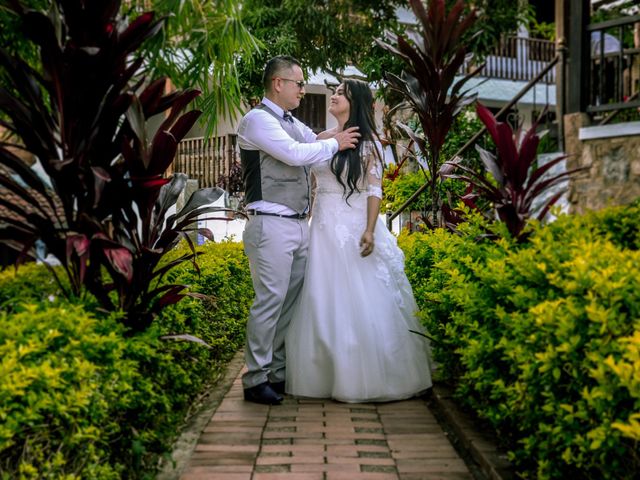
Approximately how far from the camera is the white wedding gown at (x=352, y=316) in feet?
16.4

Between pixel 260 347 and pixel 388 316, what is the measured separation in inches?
32.8

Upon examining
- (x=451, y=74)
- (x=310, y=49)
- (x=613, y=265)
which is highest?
(x=310, y=49)

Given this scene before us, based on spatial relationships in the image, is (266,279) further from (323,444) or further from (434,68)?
(434,68)

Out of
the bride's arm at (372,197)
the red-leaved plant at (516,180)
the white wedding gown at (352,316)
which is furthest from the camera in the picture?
the bride's arm at (372,197)

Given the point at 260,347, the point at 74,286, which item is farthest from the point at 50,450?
the point at 260,347

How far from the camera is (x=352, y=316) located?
5121 mm

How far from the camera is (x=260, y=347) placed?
5000 mm

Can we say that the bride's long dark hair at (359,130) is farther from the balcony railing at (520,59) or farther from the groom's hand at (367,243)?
the balcony railing at (520,59)

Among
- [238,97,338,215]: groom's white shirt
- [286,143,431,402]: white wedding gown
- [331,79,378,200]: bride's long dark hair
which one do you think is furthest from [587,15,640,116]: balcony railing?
[238,97,338,215]: groom's white shirt

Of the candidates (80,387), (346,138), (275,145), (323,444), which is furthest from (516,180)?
(80,387)

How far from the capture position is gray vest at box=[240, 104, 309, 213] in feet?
16.7

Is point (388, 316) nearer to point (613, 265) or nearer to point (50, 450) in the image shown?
point (613, 265)

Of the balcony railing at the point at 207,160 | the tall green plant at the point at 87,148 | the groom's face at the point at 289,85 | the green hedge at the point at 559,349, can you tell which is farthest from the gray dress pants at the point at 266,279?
the balcony railing at the point at 207,160

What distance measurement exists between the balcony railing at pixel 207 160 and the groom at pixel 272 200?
39.4ft
